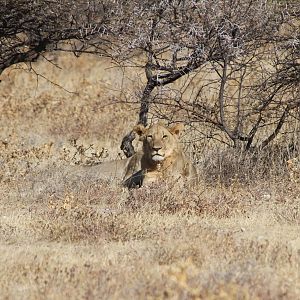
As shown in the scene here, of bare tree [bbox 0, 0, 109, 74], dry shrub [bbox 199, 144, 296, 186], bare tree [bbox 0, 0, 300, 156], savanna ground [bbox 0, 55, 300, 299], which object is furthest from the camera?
bare tree [bbox 0, 0, 109, 74]

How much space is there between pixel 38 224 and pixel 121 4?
4.77 metres

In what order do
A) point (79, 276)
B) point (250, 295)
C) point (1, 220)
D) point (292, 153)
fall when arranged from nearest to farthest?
point (250, 295)
point (79, 276)
point (1, 220)
point (292, 153)

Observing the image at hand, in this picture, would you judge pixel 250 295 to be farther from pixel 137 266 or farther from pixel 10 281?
pixel 10 281

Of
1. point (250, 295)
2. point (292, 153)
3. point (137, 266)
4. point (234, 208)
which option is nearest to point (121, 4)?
point (292, 153)

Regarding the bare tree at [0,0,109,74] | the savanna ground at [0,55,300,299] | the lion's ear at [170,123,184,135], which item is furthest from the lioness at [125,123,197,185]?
the bare tree at [0,0,109,74]

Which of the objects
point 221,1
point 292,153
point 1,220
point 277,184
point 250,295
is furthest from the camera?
point 292,153

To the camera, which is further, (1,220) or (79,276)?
(1,220)

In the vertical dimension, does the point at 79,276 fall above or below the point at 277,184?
below

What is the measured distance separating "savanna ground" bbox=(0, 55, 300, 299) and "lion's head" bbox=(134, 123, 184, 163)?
61cm

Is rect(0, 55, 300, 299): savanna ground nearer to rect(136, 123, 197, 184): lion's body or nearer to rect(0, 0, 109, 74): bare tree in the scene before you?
rect(136, 123, 197, 184): lion's body

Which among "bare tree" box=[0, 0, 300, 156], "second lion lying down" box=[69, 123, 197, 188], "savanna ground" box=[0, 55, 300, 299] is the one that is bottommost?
"savanna ground" box=[0, 55, 300, 299]

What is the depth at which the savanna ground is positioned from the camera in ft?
20.2

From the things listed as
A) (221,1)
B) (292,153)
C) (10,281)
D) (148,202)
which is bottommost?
(10,281)

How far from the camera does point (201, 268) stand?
675cm
